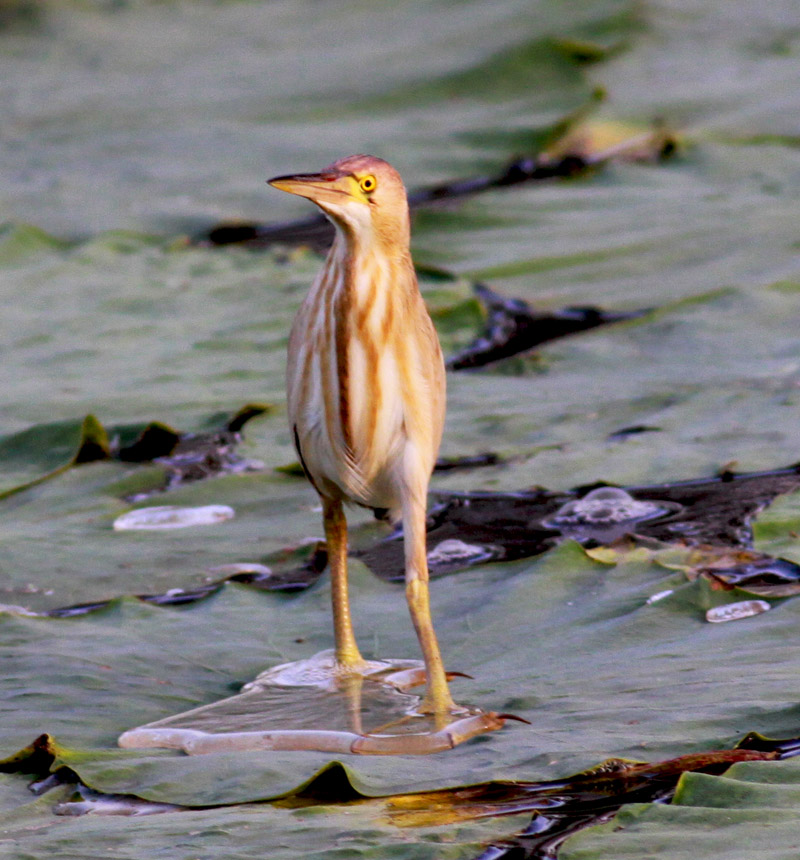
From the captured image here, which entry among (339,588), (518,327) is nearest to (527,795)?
(339,588)

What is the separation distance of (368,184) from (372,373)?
293mm

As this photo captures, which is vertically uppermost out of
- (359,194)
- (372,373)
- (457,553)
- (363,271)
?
(359,194)

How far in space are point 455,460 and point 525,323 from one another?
1.11 m

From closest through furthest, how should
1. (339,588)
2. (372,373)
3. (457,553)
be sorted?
(372,373)
(339,588)
(457,553)

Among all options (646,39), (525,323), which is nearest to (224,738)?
(525,323)

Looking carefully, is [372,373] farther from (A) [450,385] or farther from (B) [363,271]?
(A) [450,385]

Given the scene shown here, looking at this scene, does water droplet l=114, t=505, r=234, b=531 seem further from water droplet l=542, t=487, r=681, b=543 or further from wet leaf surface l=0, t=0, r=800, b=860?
water droplet l=542, t=487, r=681, b=543

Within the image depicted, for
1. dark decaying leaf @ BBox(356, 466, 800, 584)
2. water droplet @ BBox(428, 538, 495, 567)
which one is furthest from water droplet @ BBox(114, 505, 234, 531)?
water droplet @ BBox(428, 538, 495, 567)

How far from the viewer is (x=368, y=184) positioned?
2.20 metres

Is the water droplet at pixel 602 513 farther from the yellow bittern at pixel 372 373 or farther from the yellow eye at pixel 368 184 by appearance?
the yellow eye at pixel 368 184

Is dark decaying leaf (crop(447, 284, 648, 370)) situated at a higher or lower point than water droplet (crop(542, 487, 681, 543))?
higher

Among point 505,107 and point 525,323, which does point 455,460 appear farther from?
point 505,107

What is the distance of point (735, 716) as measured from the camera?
6.29ft

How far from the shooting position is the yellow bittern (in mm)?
2234
